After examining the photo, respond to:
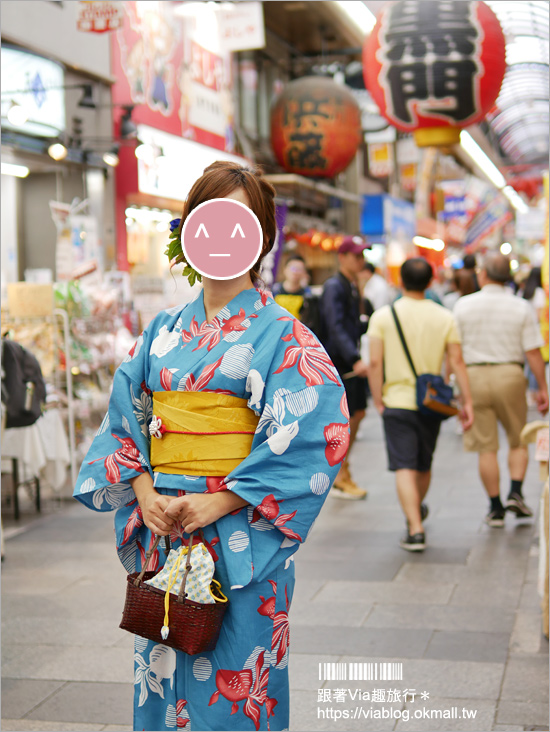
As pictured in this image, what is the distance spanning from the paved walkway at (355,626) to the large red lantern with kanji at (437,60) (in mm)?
2968

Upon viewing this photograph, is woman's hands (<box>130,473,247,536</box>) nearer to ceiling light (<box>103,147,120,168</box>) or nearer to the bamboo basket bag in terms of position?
the bamboo basket bag

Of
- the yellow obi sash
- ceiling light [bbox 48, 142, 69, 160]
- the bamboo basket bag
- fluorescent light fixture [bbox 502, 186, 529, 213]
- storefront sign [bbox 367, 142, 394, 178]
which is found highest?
fluorescent light fixture [bbox 502, 186, 529, 213]

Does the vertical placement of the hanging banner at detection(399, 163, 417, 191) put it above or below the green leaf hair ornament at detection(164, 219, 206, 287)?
above

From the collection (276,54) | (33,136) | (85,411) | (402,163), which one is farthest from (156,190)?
(402,163)

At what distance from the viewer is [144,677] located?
2.55 m

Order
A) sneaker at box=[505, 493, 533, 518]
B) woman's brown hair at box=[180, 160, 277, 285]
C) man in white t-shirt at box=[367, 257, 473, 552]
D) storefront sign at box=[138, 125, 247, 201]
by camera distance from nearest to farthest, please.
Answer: woman's brown hair at box=[180, 160, 277, 285]
man in white t-shirt at box=[367, 257, 473, 552]
sneaker at box=[505, 493, 533, 518]
storefront sign at box=[138, 125, 247, 201]

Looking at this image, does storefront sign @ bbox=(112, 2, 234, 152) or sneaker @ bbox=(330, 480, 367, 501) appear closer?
sneaker @ bbox=(330, 480, 367, 501)

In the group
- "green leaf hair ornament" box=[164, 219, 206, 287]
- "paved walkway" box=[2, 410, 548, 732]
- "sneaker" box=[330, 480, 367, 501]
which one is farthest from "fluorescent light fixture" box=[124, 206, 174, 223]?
"green leaf hair ornament" box=[164, 219, 206, 287]

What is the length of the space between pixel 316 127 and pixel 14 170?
6.36m

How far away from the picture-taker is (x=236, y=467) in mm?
2385

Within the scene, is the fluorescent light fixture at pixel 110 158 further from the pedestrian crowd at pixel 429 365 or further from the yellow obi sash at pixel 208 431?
the yellow obi sash at pixel 208 431

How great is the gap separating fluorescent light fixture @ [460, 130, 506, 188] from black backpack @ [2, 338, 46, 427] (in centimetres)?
1187

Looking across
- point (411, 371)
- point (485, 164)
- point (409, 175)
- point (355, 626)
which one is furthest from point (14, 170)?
point (485, 164)

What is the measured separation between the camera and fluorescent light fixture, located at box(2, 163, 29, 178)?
9383mm
